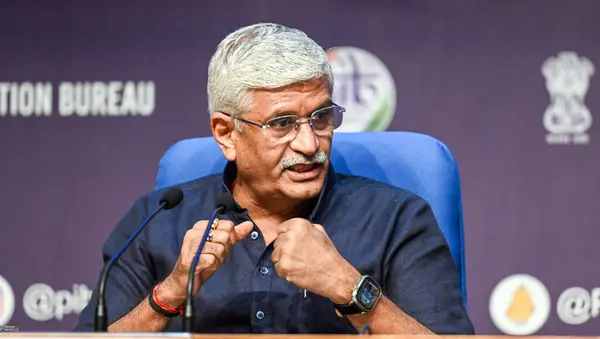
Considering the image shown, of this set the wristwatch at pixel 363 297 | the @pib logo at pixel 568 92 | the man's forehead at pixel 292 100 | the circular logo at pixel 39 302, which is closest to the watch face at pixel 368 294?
the wristwatch at pixel 363 297

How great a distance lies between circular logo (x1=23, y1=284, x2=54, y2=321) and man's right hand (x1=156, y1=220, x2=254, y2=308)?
1535 millimetres

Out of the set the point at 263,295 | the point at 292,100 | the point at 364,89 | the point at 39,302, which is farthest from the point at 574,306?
the point at 39,302

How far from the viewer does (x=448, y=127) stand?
3141 mm

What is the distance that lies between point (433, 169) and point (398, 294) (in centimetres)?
35

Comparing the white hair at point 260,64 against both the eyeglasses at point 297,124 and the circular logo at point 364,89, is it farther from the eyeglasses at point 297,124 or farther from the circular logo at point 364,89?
the circular logo at point 364,89

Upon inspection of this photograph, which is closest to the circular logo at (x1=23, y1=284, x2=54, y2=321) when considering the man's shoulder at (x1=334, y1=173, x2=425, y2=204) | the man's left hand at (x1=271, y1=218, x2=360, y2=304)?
the man's shoulder at (x1=334, y1=173, x2=425, y2=204)

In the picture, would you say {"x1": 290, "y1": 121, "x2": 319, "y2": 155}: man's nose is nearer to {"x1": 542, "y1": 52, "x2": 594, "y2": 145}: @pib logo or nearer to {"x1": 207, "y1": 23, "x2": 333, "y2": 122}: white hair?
{"x1": 207, "y1": 23, "x2": 333, "y2": 122}: white hair

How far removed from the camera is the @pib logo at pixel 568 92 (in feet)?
10.1

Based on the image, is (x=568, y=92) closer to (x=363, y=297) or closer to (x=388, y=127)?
(x=388, y=127)

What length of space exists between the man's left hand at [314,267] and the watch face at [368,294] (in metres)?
0.02

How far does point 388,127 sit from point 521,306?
71 centimetres

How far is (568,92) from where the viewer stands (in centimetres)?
307

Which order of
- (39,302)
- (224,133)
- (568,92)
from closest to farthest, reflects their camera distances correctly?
(224,133), (568,92), (39,302)

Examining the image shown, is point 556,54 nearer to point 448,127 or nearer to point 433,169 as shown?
point 448,127
